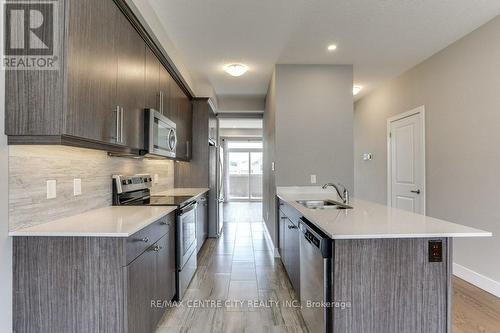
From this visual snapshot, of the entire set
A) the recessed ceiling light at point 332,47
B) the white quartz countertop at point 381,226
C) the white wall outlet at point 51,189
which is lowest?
the white quartz countertop at point 381,226

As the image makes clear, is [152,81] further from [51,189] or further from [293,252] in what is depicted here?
[293,252]

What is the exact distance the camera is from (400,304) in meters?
1.55

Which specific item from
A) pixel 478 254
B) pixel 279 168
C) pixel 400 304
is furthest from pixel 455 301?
pixel 279 168

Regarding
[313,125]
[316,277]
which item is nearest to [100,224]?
[316,277]

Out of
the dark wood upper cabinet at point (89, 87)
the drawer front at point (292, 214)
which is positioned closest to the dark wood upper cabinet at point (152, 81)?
the dark wood upper cabinet at point (89, 87)

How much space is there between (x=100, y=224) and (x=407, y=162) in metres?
4.07

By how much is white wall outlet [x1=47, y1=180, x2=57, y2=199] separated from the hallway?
4.10 ft

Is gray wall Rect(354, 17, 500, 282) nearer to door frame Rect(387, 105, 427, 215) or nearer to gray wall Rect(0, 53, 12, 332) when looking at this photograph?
door frame Rect(387, 105, 427, 215)

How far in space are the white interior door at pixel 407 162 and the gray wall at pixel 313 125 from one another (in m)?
0.96

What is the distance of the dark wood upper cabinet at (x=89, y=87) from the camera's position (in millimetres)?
1356

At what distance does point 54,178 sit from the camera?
1.71 metres

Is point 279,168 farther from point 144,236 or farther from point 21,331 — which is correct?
point 21,331

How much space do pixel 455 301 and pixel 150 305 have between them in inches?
105

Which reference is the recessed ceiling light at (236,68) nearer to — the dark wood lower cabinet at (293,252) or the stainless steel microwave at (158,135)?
the stainless steel microwave at (158,135)
